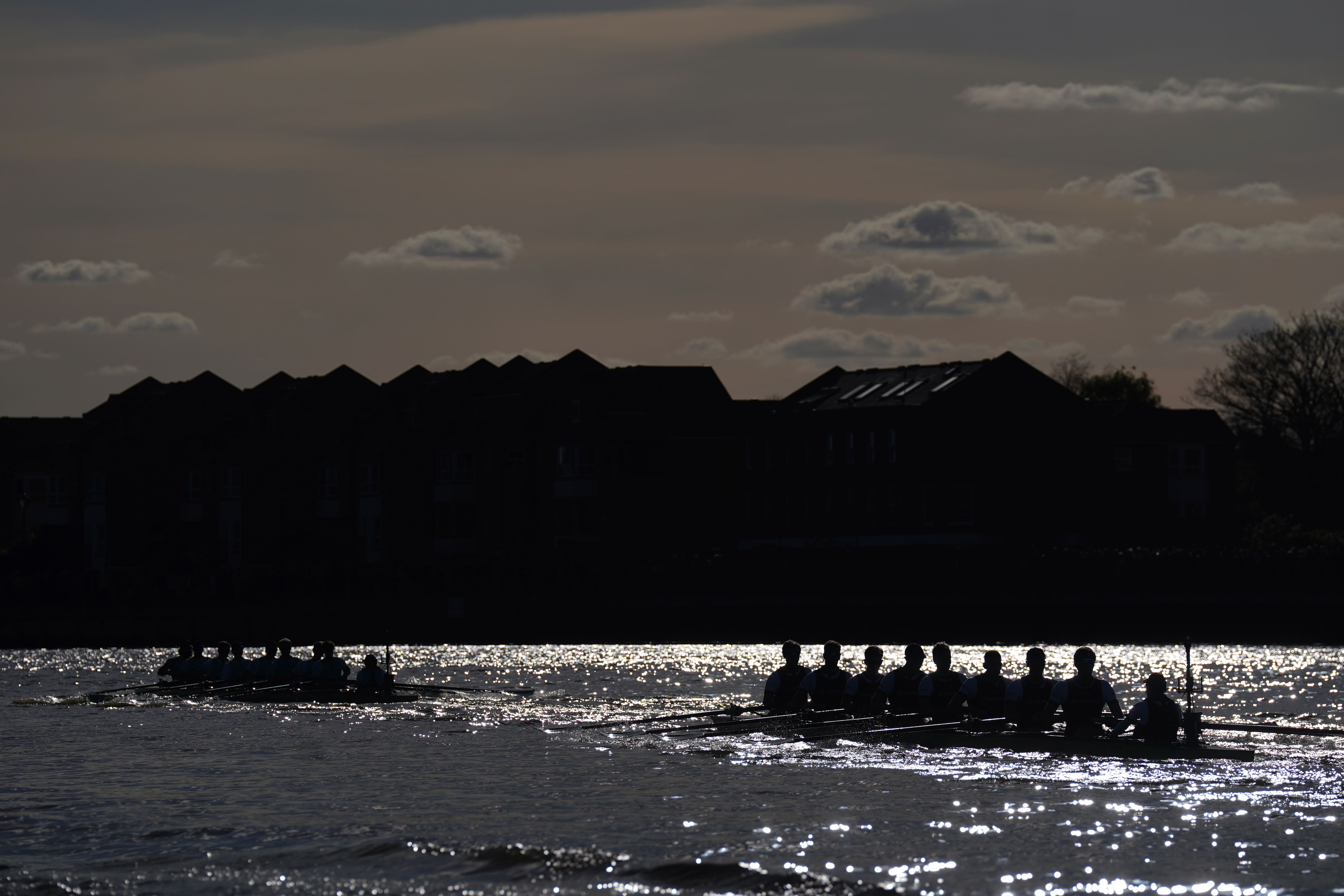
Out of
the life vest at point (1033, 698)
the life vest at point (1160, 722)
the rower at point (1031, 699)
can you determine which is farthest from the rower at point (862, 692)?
the life vest at point (1160, 722)

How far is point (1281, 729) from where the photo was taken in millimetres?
29156

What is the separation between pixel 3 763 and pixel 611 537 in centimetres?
6412

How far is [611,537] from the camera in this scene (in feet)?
315

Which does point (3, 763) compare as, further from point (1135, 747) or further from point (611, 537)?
point (611, 537)

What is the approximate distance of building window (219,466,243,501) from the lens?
110 meters

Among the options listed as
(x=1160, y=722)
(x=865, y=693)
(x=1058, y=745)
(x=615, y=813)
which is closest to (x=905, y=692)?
(x=865, y=693)

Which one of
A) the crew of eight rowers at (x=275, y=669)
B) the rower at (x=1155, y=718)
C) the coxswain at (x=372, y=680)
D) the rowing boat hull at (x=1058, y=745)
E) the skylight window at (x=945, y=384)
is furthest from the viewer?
the skylight window at (x=945, y=384)

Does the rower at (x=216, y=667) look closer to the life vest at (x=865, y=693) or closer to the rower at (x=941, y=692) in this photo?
the life vest at (x=865, y=693)

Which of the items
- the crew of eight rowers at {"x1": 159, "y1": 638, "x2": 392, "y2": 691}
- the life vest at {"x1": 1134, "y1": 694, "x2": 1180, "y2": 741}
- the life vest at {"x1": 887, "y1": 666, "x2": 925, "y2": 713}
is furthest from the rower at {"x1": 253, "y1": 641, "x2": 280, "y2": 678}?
the life vest at {"x1": 1134, "y1": 694, "x2": 1180, "y2": 741}

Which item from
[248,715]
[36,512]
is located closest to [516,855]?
[248,715]

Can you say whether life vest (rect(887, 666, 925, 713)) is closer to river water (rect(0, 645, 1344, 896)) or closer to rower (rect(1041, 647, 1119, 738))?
river water (rect(0, 645, 1344, 896))

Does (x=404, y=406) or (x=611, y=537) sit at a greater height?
(x=404, y=406)

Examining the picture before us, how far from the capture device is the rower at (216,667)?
4666 cm

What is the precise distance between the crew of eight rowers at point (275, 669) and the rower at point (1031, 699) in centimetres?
1629
